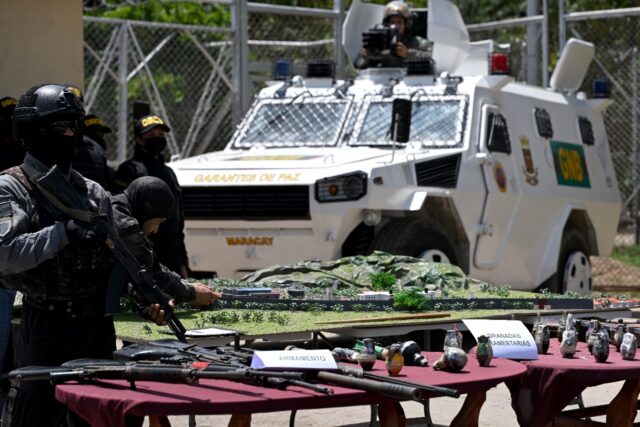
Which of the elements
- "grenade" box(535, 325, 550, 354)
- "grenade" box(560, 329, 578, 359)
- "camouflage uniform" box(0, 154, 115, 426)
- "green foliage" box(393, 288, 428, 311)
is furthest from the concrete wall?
"grenade" box(560, 329, 578, 359)

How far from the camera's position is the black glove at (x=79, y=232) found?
15.5 feet

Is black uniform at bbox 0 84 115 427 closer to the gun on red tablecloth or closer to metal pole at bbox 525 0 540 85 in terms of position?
the gun on red tablecloth

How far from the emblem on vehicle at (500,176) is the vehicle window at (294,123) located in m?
1.34

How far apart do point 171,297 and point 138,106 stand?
4.89 meters

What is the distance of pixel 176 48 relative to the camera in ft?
49.8

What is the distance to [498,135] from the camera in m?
11.9

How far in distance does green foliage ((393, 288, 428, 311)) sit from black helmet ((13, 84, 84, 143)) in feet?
9.18

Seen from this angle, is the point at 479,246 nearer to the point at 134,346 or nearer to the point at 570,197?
the point at 570,197

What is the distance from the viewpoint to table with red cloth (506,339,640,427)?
5.20 m

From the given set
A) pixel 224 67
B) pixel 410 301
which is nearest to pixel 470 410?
pixel 410 301

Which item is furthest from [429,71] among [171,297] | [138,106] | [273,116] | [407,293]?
[171,297]

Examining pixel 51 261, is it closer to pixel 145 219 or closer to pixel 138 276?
pixel 138 276

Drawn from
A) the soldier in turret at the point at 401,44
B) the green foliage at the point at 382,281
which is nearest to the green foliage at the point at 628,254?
the soldier in turret at the point at 401,44

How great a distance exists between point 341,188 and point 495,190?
1606mm
